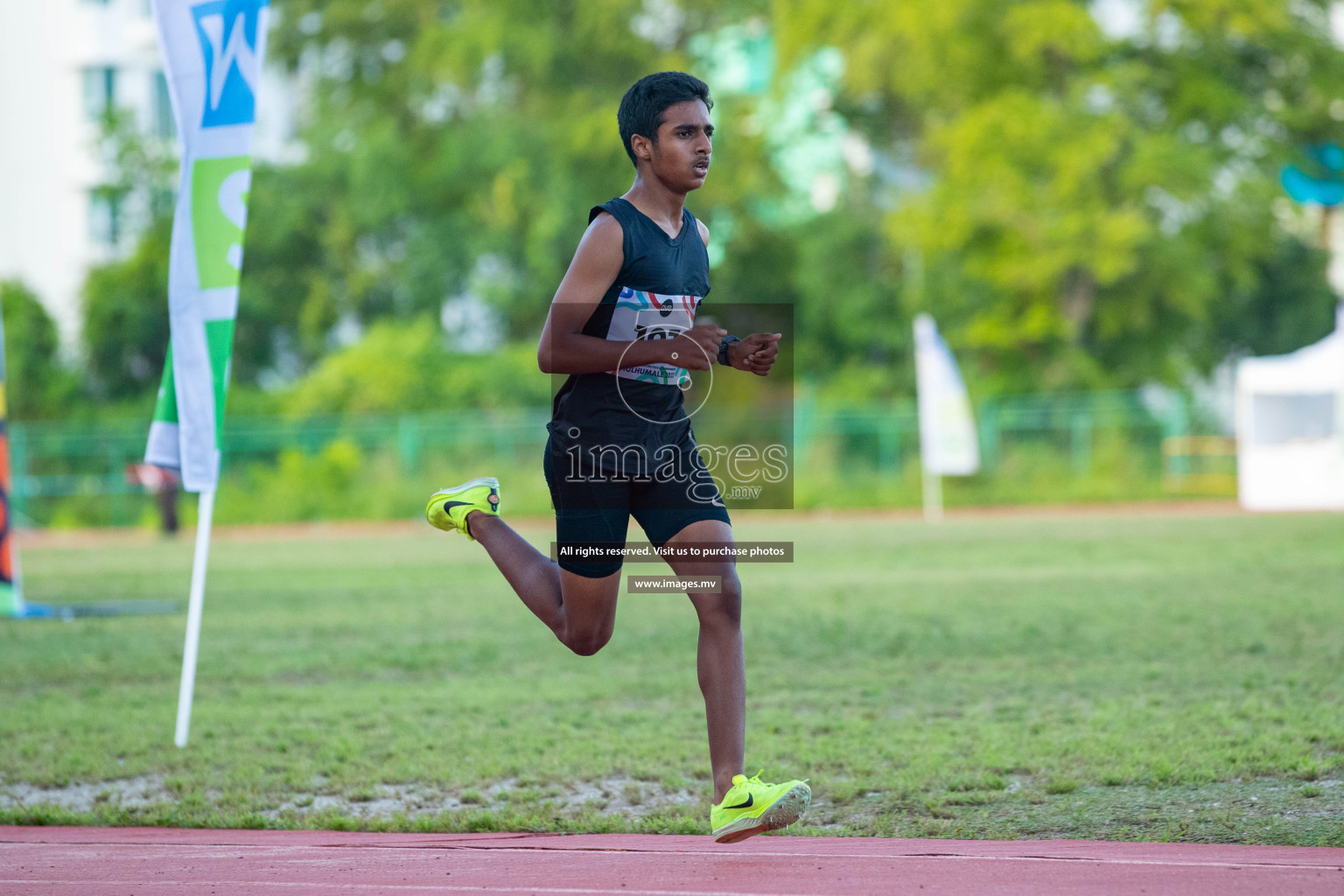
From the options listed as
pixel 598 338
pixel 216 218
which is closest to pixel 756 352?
pixel 598 338

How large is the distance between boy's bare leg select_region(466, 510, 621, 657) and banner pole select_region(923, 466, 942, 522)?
77.6 ft

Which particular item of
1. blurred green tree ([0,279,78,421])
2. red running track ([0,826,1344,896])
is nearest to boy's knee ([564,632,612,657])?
red running track ([0,826,1344,896])

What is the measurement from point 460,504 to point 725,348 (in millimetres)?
1306

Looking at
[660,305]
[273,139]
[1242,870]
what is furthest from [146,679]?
[273,139]

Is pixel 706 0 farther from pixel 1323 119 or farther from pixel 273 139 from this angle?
pixel 1323 119

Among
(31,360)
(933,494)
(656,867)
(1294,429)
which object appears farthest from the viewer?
(31,360)

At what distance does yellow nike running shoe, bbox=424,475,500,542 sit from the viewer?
536 cm

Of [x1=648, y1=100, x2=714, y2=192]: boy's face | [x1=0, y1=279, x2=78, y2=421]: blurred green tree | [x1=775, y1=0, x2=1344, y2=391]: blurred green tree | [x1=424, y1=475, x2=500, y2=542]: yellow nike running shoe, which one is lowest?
[x1=424, y1=475, x2=500, y2=542]: yellow nike running shoe

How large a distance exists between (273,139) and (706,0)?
530 inches

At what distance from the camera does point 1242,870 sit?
404cm

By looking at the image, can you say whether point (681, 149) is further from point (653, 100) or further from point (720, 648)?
point (720, 648)

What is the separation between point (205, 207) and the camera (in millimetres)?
6891

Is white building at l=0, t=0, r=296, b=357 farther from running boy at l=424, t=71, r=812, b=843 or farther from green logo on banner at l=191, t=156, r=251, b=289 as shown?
running boy at l=424, t=71, r=812, b=843

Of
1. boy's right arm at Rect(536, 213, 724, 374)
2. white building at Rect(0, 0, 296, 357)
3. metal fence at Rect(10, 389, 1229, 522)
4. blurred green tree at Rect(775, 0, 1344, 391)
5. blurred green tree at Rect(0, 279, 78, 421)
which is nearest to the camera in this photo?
boy's right arm at Rect(536, 213, 724, 374)
